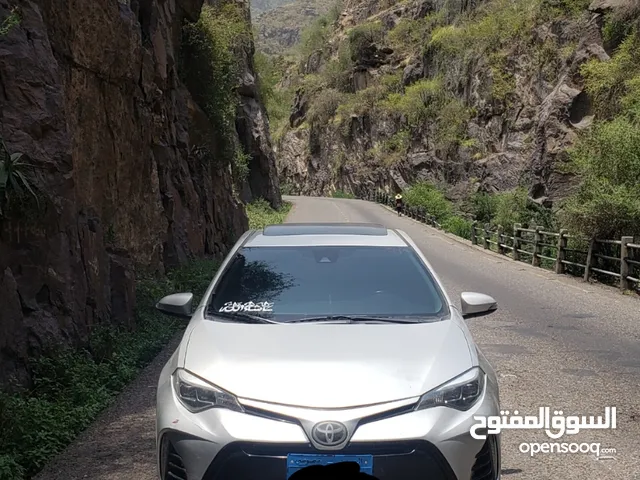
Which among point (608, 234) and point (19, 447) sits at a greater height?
point (19, 447)

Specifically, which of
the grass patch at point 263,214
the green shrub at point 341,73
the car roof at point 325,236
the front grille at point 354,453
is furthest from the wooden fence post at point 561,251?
the green shrub at point 341,73

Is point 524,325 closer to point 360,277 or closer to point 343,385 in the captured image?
point 360,277

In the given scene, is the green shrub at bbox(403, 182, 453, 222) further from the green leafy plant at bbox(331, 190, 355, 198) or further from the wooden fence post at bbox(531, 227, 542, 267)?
the green leafy plant at bbox(331, 190, 355, 198)

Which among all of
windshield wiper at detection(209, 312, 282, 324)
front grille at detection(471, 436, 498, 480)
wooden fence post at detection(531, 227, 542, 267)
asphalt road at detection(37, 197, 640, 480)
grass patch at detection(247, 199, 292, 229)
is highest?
windshield wiper at detection(209, 312, 282, 324)

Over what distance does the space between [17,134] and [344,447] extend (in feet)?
20.0

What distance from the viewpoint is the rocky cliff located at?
28845 millimetres

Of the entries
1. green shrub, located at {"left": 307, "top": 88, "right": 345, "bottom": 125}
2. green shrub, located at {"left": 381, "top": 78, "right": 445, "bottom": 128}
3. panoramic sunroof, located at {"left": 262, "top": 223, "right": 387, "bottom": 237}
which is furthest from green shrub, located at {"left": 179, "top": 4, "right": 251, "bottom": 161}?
green shrub, located at {"left": 307, "top": 88, "right": 345, "bottom": 125}

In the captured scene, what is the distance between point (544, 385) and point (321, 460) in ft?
15.2

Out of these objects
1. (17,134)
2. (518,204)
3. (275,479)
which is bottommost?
(518,204)

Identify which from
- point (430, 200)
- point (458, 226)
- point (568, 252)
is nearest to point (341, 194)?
point (430, 200)

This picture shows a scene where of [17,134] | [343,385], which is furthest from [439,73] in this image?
[343,385]

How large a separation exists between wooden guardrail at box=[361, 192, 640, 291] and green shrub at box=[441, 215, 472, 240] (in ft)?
22.8

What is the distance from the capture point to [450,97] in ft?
182

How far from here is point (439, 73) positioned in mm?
59844
